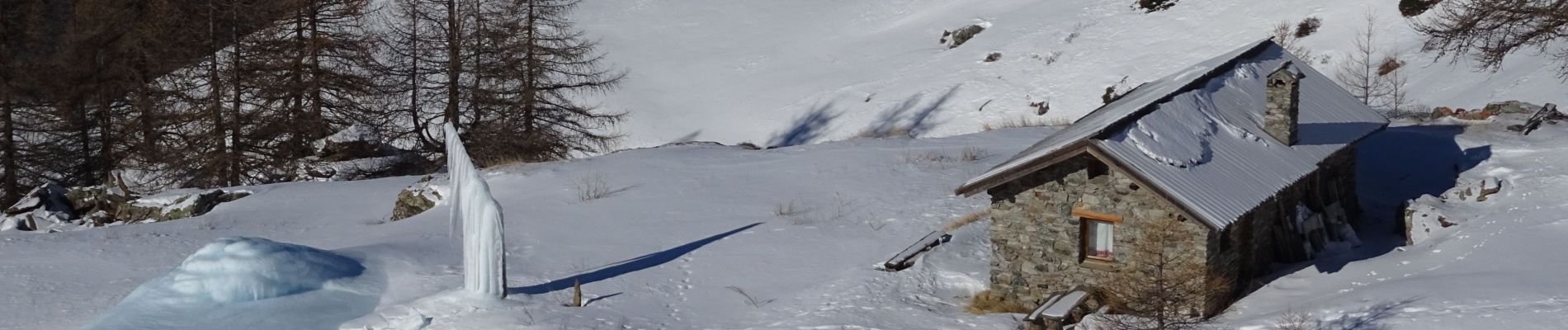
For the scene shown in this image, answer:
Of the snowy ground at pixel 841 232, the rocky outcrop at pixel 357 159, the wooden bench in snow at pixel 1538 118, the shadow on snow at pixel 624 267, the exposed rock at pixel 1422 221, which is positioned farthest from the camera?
the rocky outcrop at pixel 357 159

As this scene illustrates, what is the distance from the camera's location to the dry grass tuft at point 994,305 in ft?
59.7

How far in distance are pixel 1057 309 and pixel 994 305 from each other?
141cm

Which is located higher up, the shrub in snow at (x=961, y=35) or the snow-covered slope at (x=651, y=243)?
the shrub in snow at (x=961, y=35)

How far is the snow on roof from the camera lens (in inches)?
671

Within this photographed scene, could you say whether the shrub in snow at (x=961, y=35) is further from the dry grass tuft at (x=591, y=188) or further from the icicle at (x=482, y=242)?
the icicle at (x=482, y=242)

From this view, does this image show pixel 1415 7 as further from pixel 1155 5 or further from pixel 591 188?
pixel 591 188

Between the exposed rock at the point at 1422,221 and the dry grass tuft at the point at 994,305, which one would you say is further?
the exposed rock at the point at 1422,221

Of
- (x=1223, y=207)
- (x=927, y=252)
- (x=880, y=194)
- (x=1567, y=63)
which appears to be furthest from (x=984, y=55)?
(x=1223, y=207)

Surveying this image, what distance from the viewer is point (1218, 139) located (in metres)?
19.3

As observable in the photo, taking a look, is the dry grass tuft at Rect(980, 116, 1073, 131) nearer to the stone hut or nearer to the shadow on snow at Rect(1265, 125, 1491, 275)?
the shadow on snow at Rect(1265, 125, 1491, 275)

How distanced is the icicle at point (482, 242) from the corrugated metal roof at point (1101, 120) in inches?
253

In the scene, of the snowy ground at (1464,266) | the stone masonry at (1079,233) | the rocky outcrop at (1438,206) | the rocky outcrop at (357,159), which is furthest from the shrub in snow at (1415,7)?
the rocky outcrop at (357,159)

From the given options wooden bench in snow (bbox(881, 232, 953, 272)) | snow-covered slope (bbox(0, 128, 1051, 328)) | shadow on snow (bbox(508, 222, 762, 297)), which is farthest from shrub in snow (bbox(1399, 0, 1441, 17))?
shadow on snow (bbox(508, 222, 762, 297))

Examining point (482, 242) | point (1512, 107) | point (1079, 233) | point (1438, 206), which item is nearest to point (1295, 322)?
point (1079, 233)
